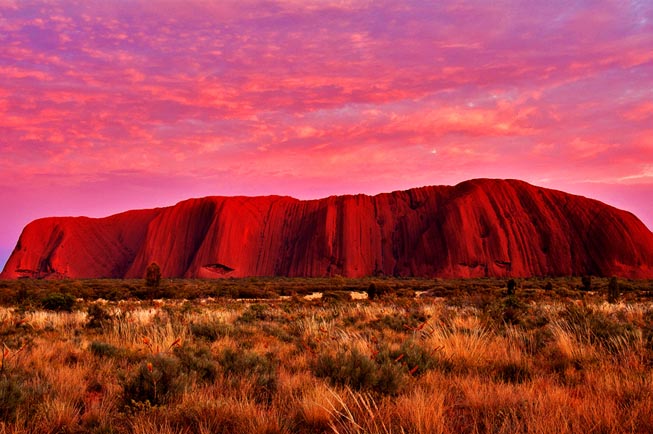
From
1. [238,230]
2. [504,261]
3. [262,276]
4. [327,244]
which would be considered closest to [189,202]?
[238,230]

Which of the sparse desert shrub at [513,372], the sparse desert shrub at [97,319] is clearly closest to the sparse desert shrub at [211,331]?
the sparse desert shrub at [97,319]

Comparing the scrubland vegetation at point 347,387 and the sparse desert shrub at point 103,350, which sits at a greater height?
the scrubland vegetation at point 347,387

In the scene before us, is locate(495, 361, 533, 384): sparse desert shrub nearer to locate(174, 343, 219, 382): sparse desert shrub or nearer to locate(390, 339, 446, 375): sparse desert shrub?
locate(390, 339, 446, 375): sparse desert shrub

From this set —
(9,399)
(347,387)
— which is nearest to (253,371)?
(347,387)

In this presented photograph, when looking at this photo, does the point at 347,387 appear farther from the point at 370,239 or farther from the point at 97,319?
the point at 370,239

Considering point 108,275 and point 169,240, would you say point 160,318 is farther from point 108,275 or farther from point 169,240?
point 108,275

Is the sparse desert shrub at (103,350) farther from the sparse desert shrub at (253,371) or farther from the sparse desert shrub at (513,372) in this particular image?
the sparse desert shrub at (513,372)
